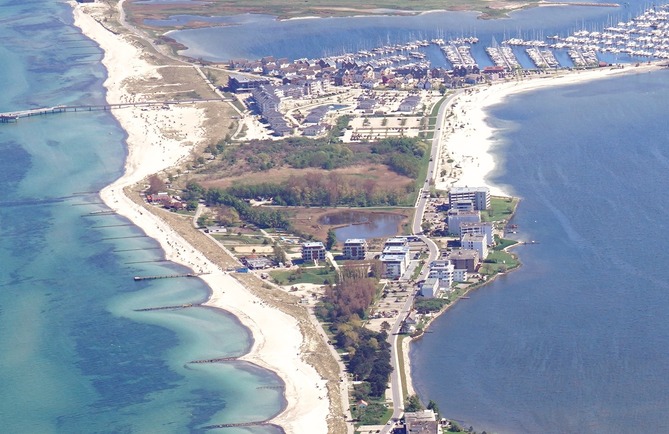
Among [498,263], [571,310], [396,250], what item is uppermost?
[396,250]

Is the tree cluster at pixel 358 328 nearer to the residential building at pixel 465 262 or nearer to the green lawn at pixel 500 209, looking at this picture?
the residential building at pixel 465 262

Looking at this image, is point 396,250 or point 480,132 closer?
point 396,250

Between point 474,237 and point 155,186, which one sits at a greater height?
point 474,237

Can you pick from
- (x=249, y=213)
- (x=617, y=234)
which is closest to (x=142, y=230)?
(x=249, y=213)

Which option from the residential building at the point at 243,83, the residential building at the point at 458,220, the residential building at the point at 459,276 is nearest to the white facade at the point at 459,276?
the residential building at the point at 459,276

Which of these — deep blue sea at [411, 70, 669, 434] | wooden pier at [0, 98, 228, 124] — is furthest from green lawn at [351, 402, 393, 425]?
wooden pier at [0, 98, 228, 124]

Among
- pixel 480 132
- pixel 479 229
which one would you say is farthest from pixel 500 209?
pixel 480 132

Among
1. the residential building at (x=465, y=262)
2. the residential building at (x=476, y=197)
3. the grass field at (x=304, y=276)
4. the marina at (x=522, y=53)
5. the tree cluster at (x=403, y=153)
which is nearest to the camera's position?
the grass field at (x=304, y=276)

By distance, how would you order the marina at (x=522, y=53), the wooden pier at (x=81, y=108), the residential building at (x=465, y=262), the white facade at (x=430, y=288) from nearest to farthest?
the white facade at (x=430, y=288) → the residential building at (x=465, y=262) → the wooden pier at (x=81, y=108) → the marina at (x=522, y=53)

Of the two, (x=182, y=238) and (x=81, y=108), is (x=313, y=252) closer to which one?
(x=182, y=238)
